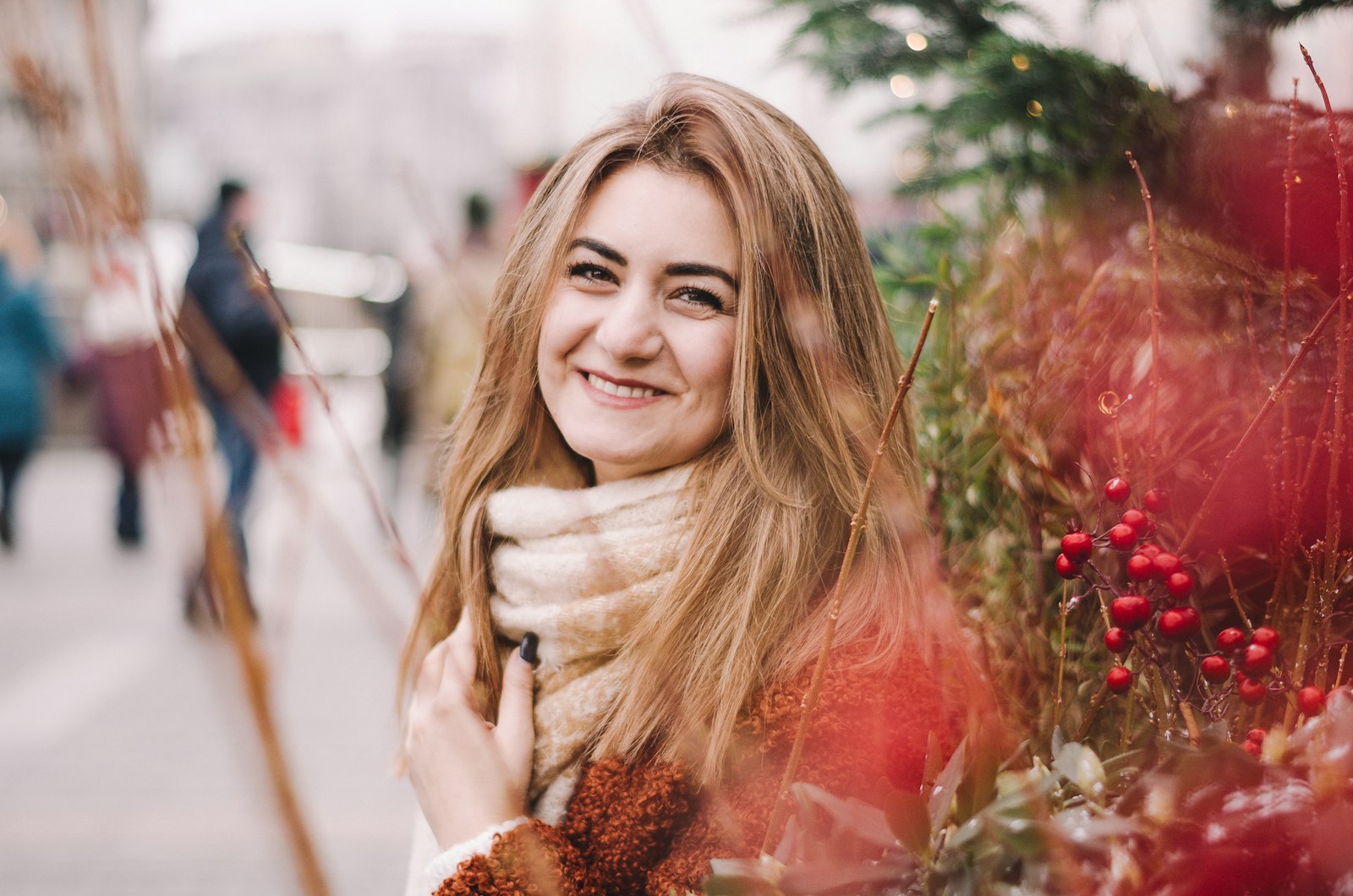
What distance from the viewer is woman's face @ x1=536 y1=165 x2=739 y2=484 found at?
4.52ft

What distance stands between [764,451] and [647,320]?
23 centimetres

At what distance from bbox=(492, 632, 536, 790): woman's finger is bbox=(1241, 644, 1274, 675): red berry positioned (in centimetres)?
83

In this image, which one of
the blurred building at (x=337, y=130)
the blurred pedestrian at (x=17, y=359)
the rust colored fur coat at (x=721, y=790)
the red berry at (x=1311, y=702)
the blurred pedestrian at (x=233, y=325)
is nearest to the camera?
the red berry at (x=1311, y=702)

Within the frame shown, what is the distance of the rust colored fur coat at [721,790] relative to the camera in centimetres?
120

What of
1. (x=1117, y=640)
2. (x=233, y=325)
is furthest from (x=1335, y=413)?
(x=233, y=325)

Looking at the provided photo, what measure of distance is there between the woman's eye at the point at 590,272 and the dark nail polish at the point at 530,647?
47 cm

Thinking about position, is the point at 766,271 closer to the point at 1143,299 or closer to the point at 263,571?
the point at 1143,299

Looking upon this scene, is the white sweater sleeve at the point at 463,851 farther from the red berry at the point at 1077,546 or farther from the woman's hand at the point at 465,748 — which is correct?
the red berry at the point at 1077,546

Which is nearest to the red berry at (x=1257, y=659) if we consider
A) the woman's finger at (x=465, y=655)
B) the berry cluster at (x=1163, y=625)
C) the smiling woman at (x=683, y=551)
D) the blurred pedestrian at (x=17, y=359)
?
the berry cluster at (x=1163, y=625)

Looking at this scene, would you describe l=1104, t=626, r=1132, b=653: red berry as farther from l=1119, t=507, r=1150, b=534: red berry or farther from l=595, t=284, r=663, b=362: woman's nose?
l=595, t=284, r=663, b=362: woman's nose

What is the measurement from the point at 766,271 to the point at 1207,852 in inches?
35.0

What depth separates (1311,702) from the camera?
0.84m

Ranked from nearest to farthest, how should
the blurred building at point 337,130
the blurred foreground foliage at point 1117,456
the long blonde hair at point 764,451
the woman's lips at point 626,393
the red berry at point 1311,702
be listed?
the blurred foreground foliage at point 1117,456 → the red berry at point 1311,702 → the long blonde hair at point 764,451 → the woman's lips at point 626,393 → the blurred building at point 337,130

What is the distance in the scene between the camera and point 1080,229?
5.60ft
